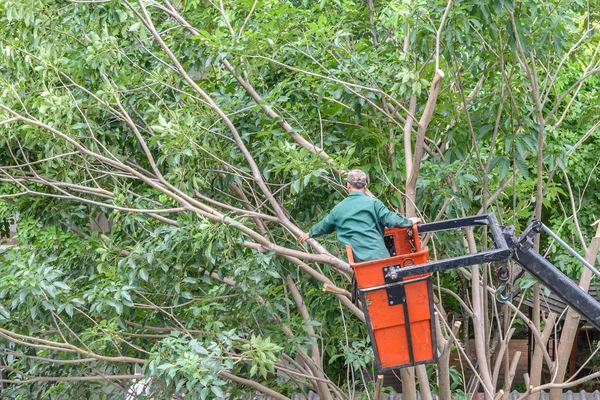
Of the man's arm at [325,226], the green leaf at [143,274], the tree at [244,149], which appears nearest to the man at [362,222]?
the man's arm at [325,226]

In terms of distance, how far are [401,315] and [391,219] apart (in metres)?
0.58

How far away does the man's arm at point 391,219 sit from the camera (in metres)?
5.08

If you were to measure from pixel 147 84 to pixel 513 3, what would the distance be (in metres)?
3.31

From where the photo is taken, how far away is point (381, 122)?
288 inches

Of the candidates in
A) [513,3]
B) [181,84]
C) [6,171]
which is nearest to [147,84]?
[181,84]

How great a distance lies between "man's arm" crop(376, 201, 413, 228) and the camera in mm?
5078

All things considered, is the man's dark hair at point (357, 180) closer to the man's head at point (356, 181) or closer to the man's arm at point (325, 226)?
the man's head at point (356, 181)

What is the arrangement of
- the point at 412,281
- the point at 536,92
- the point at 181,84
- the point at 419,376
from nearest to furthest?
the point at 412,281, the point at 536,92, the point at 419,376, the point at 181,84

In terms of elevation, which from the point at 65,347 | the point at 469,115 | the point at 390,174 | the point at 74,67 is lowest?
the point at 65,347

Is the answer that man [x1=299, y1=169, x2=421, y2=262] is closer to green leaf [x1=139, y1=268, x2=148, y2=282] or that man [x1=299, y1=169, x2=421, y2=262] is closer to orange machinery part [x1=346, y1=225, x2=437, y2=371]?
orange machinery part [x1=346, y1=225, x2=437, y2=371]

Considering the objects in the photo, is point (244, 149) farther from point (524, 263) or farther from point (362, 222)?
point (524, 263)

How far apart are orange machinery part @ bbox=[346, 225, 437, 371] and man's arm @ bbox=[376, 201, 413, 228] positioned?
0.08 metres

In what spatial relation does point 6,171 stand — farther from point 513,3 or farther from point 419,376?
point 513,3

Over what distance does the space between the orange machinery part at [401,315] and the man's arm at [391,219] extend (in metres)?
0.08
